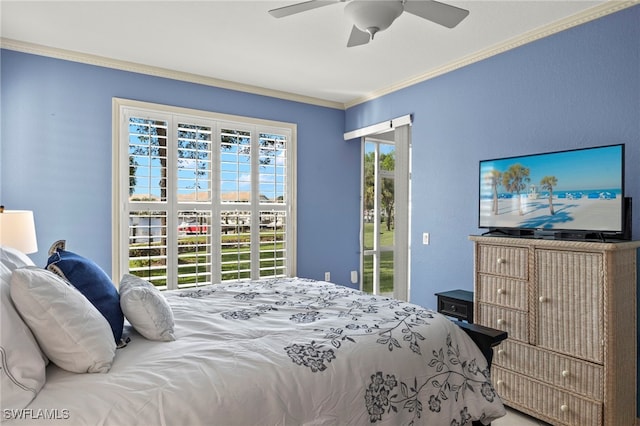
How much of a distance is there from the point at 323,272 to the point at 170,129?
229 centimetres

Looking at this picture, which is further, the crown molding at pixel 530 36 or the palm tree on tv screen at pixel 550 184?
the palm tree on tv screen at pixel 550 184

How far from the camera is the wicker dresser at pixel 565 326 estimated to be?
2.13 metres

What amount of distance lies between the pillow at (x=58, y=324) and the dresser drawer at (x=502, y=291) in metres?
2.36

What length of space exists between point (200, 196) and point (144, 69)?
126cm

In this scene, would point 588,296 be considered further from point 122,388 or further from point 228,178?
point 228,178

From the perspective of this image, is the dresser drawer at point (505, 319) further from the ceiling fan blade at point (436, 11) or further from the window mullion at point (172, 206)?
the window mullion at point (172, 206)

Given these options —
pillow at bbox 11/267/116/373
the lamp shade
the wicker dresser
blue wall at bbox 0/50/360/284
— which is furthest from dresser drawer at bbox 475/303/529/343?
the lamp shade

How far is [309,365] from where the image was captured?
55.6 inches

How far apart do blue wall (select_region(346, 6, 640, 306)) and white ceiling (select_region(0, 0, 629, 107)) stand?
15 cm

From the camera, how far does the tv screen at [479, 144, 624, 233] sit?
2273 millimetres

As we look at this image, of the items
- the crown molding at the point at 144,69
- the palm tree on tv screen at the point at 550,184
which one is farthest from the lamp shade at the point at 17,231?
the palm tree on tv screen at the point at 550,184

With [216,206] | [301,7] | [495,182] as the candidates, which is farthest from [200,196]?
[495,182]

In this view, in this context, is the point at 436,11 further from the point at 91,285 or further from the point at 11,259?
the point at 11,259

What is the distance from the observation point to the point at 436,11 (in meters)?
1.94
